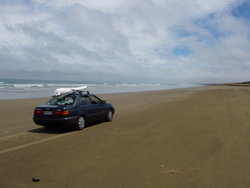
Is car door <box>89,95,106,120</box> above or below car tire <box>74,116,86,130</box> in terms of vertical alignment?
above

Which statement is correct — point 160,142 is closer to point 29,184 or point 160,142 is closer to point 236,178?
point 236,178

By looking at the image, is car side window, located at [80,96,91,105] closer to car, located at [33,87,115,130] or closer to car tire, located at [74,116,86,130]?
car, located at [33,87,115,130]

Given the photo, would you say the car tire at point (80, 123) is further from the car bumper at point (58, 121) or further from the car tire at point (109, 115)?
the car tire at point (109, 115)

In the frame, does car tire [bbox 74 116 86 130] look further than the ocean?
No

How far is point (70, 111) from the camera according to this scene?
29.1 feet

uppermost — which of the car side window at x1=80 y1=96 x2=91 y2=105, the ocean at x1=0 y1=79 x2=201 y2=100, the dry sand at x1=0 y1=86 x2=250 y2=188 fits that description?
the car side window at x1=80 y1=96 x2=91 y2=105

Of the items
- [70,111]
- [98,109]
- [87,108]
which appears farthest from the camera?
[98,109]

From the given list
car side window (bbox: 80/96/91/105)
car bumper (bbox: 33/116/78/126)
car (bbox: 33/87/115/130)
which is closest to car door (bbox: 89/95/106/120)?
car (bbox: 33/87/115/130)

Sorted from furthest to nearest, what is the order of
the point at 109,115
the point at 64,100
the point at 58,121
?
the point at 109,115 → the point at 64,100 → the point at 58,121

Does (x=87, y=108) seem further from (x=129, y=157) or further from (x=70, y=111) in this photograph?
(x=129, y=157)

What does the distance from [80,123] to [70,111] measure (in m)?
0.68

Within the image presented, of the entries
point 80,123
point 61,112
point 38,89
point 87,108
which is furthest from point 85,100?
point 38,89

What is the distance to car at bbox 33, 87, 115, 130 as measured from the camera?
28.6 feet

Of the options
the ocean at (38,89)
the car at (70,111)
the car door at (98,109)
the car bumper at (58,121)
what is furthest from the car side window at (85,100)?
the ocean at (38,89)
